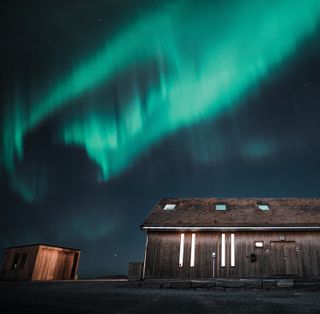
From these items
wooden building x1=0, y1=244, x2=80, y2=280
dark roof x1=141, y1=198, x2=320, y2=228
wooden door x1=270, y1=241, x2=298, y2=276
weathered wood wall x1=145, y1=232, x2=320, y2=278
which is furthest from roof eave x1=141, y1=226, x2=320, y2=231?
wooden building x1=0, y1=244, x2=80, y2=280

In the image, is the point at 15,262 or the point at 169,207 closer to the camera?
the point at 169,207

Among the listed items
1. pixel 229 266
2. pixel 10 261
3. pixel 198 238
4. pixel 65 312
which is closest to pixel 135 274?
pixel 198 238

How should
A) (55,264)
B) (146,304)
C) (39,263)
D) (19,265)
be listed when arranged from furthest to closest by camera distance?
(55,264) < (19,265) < (39,263) < (146,304)

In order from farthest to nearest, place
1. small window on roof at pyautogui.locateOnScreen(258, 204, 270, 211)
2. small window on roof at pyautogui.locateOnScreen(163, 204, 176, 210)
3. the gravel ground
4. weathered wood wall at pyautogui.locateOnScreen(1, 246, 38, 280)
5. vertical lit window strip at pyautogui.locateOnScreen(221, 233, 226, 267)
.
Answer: small window on roof at pyautogui.locateOnScreen(163, 204, 176, 210) < small window on roof at pyautogui.locateOnScreen(258, 204, 270, 211) < weathered wood wall at pyautogui.locateOnScreen(1, 246, 38, 280) < vertical lit window strip at pyautogui.locateOnScreen(221, 233, 226, 267) < the gravel ground

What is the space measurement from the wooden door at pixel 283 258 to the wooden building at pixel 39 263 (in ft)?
61.2

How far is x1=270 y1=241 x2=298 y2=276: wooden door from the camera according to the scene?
67.3 feet

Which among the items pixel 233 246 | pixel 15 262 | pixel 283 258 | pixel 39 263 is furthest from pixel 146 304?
pixel 15 262

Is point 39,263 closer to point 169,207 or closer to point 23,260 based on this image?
point 23,260

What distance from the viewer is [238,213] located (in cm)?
2372

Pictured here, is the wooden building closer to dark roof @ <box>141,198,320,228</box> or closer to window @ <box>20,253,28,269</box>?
window @ <box>20,253,28,269</box>

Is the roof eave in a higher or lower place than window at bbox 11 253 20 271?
higher

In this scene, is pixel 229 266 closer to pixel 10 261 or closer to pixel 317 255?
pixel 317 255

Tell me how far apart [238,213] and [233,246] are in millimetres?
→ 3180

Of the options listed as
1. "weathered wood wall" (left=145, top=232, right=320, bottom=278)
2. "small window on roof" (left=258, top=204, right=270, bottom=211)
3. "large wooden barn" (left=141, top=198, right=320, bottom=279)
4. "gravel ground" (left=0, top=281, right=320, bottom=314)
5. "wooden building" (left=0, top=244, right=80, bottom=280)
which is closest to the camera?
"gravel ground" (left=0, top=281, right=320, bottom=314)
